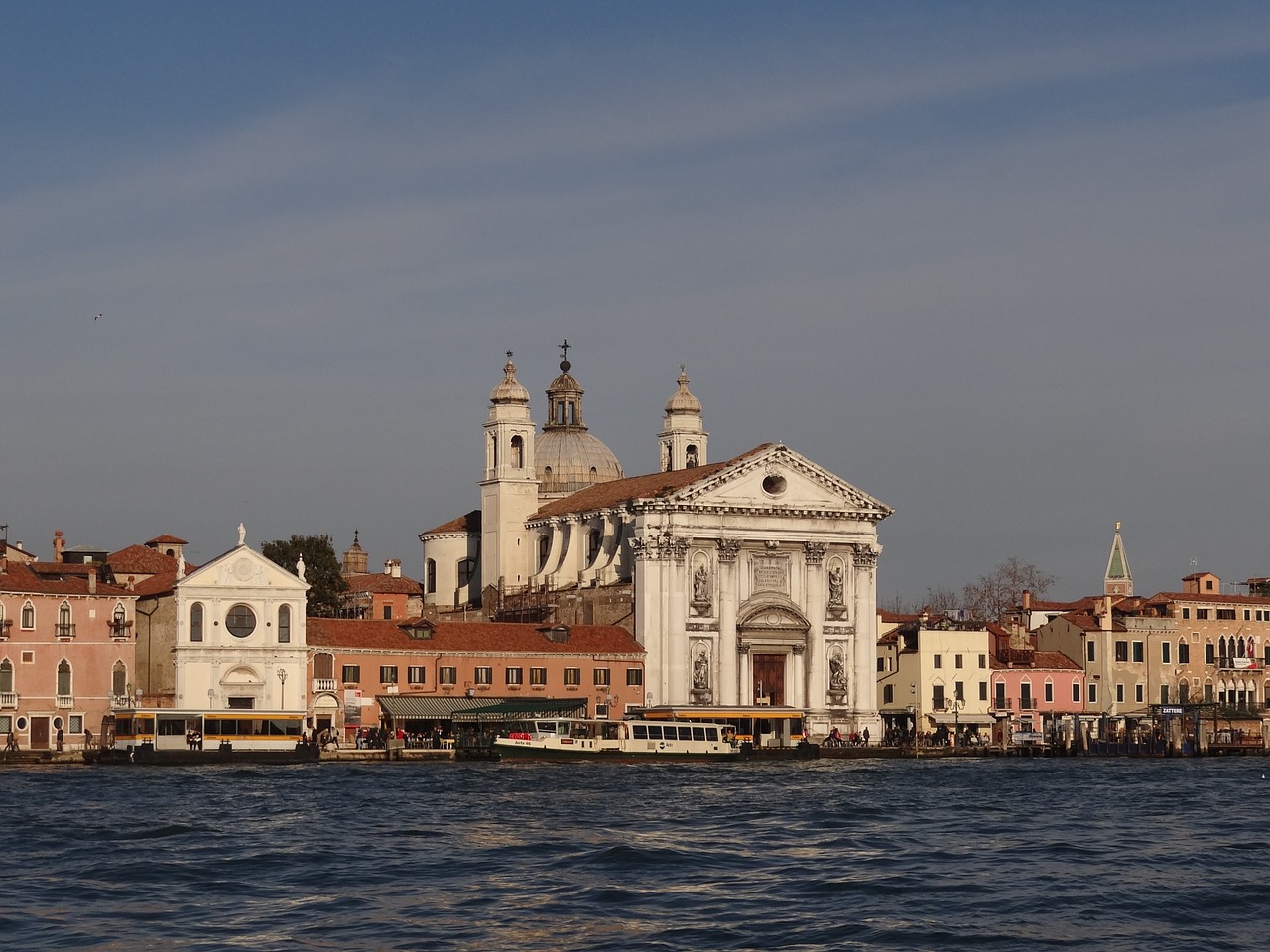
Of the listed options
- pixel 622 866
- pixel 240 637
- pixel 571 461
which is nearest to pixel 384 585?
pixel 571 461

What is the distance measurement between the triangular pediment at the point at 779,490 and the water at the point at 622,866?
2487cm

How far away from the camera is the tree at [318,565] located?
90.8 m

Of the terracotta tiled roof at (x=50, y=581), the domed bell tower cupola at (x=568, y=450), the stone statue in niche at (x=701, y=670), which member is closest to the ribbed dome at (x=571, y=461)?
the domed bell tower cupola at (x=568, y=450)

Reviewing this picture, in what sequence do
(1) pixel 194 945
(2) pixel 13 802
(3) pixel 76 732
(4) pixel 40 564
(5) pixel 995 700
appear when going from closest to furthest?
(1) pixel 194 945, (2) pixel 13 802, (3) pixel 76 732, (4) pixel 40 564, (5) pixel 995 700

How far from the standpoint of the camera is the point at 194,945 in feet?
88.8

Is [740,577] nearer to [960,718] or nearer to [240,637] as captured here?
[960,718]

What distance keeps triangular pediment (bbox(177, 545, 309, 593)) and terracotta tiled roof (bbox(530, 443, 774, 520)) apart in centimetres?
1429

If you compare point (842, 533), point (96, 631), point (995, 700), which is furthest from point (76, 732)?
point (995, 700)

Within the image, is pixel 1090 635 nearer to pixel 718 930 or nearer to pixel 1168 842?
pixel 1168 842

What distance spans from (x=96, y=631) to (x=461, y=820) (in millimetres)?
31688

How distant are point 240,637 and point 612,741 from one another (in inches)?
484

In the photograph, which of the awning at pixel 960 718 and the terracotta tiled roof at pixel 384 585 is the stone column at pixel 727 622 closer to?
the awning at pixel 960 718

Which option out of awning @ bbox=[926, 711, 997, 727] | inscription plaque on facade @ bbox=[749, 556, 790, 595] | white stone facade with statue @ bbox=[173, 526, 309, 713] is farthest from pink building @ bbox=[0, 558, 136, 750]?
awning @ bbox=[926, 711, 997, 727]

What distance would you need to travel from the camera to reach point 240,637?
7300 centimetres
